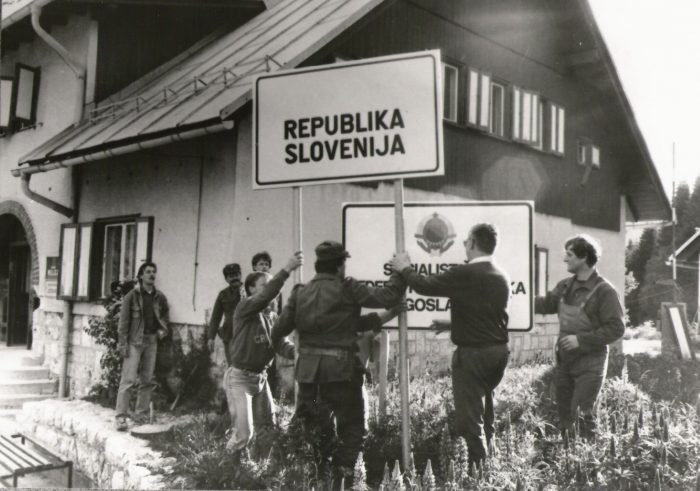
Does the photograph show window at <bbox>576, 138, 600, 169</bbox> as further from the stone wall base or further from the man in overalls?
the stone wall base

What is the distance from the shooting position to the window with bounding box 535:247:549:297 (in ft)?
43.1

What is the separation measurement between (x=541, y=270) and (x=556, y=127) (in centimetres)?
288

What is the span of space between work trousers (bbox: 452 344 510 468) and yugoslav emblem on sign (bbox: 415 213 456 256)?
80 centimetres

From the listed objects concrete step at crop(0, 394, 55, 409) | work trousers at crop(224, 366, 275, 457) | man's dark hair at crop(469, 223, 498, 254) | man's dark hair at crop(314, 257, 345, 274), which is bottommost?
concrete step at crop(0, 394, 55, 409)

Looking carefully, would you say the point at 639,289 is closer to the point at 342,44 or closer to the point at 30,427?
the point at 342,44

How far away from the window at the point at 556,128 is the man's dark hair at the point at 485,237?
9566 mm

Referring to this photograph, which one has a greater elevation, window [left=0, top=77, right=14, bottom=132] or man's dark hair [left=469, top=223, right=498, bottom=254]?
window [left=0, top=77, right=14, bottom=132]

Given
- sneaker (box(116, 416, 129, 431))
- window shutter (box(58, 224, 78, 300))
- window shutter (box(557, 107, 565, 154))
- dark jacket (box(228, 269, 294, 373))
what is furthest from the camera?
window shutter (box(557, 107, 565, 154))

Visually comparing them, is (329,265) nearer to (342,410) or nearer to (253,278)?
(342,410)

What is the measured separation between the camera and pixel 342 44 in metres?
8.72

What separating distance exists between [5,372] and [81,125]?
398cm

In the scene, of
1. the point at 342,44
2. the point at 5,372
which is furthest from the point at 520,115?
the point at 5,372

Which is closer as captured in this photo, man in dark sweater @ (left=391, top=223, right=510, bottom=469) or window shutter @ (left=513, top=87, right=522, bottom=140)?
man in dark sweater @ (left=391, top=223, right=510, bottom=469)

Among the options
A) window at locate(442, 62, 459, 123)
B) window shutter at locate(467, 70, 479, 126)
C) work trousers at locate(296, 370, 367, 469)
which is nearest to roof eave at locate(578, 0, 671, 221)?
window shutter at locate(467, 70, 479, 126)
